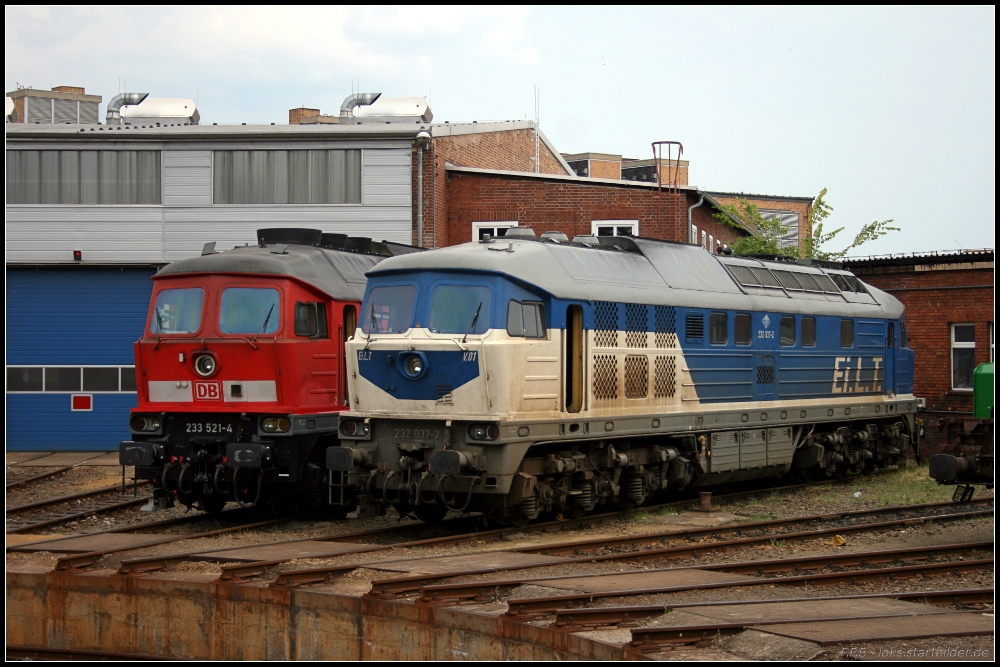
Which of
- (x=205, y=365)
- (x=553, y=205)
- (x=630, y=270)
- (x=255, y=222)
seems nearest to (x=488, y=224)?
(x=553, y=205)

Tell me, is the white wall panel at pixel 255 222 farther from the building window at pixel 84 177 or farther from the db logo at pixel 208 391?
the db logo at pixel 208 391

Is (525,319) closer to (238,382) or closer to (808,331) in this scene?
(238,382)

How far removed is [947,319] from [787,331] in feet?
24.3

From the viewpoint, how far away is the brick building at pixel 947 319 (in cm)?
2403

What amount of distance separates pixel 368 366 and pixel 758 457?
7267 mm

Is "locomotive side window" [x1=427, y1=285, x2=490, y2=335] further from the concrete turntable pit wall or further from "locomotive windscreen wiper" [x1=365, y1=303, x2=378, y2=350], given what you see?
the concrete turntable pit wall

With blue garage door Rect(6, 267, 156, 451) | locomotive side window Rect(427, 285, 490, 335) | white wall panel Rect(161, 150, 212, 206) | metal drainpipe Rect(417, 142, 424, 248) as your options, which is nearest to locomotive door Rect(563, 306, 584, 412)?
locomotive side window Rect(427, 285, 490, 335)

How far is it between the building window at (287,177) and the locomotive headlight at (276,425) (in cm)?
1146

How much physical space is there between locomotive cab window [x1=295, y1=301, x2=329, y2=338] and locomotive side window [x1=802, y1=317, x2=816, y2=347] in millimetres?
8496

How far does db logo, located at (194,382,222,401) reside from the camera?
1509 cm

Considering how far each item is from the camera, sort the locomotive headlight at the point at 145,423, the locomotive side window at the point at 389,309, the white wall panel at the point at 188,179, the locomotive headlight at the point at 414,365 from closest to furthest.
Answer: the locomotive headlight at the point at 414,365 < the locomotive side window at the point at 389,309 < the locomotive headlight at the point at 145,423 < the white wall panel at the point at 188,179

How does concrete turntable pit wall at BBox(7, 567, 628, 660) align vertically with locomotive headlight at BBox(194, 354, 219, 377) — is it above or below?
below

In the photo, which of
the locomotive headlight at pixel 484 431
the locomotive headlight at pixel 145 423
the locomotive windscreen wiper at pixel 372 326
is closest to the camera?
the locomotive headlight at pixel 484 431

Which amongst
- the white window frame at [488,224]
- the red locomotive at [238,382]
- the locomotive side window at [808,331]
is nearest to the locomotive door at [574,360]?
the red locomotive at [238,382]
